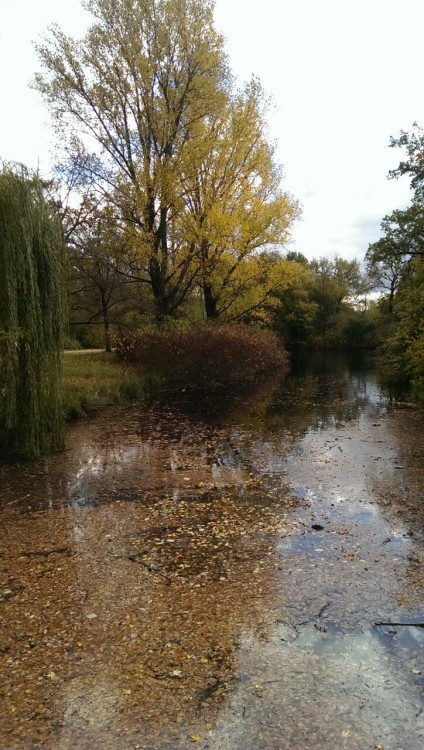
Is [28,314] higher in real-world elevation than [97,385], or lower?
higher

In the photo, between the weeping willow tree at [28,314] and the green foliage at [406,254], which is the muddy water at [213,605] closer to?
the weeping willow tree at [28,314]

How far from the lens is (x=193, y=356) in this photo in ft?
60.9

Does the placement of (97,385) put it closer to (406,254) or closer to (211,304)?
(211,304)

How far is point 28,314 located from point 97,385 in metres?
7.46

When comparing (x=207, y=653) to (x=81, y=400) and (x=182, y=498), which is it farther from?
(x=81, y=400)

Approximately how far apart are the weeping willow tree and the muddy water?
2.76 ft

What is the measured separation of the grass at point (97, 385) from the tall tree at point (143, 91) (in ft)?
16.8

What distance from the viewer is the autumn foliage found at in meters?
18.2

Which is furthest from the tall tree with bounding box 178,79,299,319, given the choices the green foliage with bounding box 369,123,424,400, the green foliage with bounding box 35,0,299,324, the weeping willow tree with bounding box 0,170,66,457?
the weeping willow tree with bounding box 0,170,66,457

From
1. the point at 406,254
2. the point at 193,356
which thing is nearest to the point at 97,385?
the point at 193,356

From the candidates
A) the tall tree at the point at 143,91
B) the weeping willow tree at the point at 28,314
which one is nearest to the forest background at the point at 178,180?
the tall tree at the point at 143,91

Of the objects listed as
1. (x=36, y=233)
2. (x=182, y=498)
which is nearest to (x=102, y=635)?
(x=182, y=498)

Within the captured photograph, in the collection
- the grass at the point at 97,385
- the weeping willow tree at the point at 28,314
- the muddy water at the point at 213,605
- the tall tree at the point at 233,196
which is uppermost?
the tall tree at the point at 233,196

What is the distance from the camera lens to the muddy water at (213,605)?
278 cm
